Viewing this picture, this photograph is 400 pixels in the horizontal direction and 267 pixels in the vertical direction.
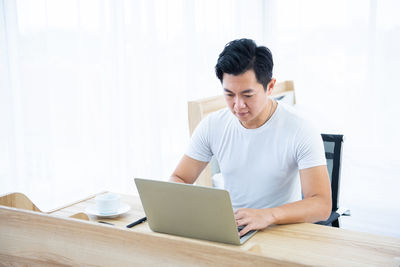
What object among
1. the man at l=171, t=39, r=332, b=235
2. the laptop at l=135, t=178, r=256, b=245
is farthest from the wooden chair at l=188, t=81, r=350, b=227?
the laptop at l=135, t=178, r=256, b=245

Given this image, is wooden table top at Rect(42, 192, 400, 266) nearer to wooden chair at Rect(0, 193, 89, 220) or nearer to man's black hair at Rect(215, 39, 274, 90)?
wooden chair at Rect(0, 193, 89, 220)

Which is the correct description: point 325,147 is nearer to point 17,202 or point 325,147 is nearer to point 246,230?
point 246,230

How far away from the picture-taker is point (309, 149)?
65.8 inches

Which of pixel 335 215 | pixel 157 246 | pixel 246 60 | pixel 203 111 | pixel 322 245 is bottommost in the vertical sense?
pixel 335 215

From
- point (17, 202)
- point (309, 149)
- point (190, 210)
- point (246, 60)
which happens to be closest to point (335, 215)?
point (309, 149)

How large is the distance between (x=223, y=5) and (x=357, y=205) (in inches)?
75.2

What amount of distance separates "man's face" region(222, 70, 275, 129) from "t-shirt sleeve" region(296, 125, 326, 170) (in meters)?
0.18

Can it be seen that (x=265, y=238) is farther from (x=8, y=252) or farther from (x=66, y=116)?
(x=66, y=116)

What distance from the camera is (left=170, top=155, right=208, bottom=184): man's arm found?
1918 mm

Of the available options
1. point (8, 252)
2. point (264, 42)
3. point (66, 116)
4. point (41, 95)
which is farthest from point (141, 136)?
point (264, 42)

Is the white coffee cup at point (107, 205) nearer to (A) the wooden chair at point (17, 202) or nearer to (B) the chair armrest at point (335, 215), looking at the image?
(A) the wooden chair at point (17, 202)

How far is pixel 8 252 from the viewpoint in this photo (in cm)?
134

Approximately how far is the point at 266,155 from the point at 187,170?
34 centimetres

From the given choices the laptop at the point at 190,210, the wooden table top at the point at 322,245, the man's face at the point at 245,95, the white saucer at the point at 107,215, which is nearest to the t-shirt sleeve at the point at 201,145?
the man's face at the point at 245,95
